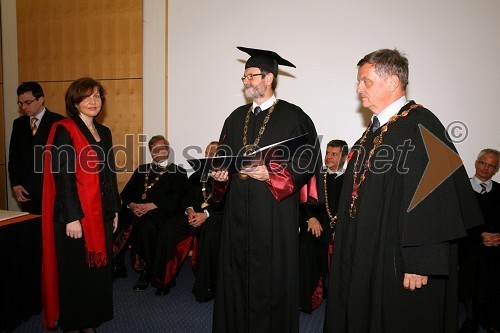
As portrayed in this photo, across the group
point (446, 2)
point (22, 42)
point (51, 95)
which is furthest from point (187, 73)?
point (446, 2)

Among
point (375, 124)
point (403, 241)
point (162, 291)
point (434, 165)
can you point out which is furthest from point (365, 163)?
point (162, 291)

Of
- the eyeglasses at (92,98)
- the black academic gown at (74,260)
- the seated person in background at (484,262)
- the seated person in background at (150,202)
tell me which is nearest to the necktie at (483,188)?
the seated person in background at (484,262)

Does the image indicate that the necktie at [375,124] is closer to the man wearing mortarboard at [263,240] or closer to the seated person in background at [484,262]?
the man wearing mortarboard at [263,240]

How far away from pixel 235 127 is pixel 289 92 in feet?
7.38

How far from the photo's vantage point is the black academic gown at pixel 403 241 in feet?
5.22

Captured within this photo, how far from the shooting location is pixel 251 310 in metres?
2.47

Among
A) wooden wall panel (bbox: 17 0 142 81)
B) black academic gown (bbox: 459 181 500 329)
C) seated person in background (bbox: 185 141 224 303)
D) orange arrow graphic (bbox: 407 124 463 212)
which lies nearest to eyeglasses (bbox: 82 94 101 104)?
seated person in background (bbox: 185 141 224 303)

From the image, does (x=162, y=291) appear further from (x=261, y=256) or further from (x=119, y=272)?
(x=261, y=256)

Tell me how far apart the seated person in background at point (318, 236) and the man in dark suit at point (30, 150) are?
3040mm

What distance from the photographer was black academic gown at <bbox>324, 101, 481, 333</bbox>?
1.59 metres

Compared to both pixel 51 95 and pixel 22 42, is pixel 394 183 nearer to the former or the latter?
pixel 51 95

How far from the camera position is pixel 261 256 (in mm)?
2467

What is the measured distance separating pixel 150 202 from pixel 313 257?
2100 millimetres

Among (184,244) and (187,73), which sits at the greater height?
(187,73)
